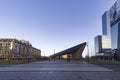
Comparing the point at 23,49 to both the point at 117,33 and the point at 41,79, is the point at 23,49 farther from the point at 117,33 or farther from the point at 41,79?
the point at 41,79

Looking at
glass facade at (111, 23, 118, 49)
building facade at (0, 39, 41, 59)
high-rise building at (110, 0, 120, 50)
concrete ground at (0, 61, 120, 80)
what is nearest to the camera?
concrete ground at (0, 61, 120, 80)

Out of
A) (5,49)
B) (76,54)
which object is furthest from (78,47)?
(5,49)

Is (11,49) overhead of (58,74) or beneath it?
overhead

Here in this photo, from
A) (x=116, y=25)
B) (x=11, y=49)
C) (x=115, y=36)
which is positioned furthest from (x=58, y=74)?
(x=11, y=49)

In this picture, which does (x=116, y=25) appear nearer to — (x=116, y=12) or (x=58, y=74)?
(x=116, y=12)

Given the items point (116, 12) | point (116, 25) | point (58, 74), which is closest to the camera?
point (58, 74)

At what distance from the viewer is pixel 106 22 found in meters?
198

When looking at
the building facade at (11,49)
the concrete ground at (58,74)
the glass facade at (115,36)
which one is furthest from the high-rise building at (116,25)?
the concrete ground at (58,74)

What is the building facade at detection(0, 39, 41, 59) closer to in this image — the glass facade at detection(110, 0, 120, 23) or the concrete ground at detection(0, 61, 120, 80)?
the glass facade at detection(110, 0, 120, 23)

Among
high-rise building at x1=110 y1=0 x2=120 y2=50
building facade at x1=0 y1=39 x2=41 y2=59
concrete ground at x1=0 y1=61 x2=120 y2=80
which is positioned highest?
high-rise building at x1=110 y1=0 x2=120 y2=50

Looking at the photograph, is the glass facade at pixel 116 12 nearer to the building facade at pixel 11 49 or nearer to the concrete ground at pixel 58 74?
the building facade at pixel 11 49

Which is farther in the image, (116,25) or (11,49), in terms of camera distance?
(11,49)

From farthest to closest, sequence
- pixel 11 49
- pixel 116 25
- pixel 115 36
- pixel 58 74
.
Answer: pixel 11 49 < pixel 115 36 < pixel 116 25 < pixel 58 74

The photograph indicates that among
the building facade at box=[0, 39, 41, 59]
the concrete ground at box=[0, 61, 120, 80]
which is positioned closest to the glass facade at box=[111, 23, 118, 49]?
the building facade at box=[0, 39, 41, 59]
